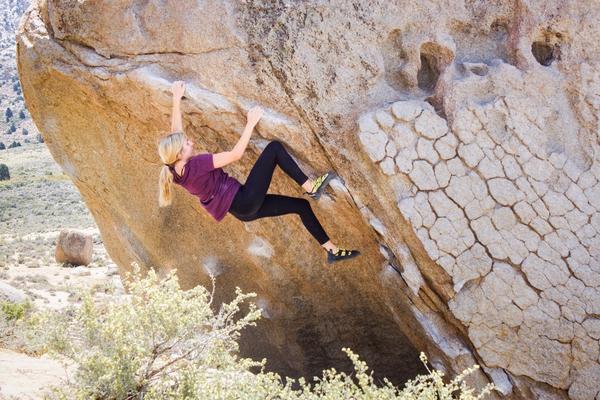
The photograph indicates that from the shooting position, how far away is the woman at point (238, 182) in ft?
12.7

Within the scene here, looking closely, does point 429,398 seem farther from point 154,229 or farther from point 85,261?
point 85,261

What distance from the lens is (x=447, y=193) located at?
12.6ft

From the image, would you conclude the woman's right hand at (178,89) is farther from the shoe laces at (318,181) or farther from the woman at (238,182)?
the shoe laces at (318,181)

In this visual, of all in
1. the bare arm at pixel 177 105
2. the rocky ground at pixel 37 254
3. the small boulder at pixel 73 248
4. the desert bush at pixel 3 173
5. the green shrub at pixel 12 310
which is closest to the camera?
the bare arm at pixel 177 105

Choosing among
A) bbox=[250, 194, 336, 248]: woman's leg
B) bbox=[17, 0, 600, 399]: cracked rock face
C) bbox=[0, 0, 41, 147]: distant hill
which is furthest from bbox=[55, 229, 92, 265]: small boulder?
bbox=[0, 0, 41, 147]: distant hill

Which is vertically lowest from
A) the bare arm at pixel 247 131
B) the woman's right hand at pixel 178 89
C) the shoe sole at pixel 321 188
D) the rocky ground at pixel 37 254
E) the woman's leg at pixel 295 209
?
the rocky ground at pixel 37 254

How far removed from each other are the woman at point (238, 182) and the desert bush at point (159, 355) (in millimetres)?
657

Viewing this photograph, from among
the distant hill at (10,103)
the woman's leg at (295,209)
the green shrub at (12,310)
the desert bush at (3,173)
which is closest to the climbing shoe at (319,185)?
the woman's leg at (295,209)

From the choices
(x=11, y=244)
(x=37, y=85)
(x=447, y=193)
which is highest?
(x=37, y=85)

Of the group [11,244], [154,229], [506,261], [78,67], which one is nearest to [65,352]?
[154,229]

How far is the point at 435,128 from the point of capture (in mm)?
3832

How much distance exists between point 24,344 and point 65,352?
88.4 inches

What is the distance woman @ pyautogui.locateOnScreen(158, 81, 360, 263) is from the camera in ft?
12.7

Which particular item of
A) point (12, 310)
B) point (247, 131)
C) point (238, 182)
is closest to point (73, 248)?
point (12, 310)
